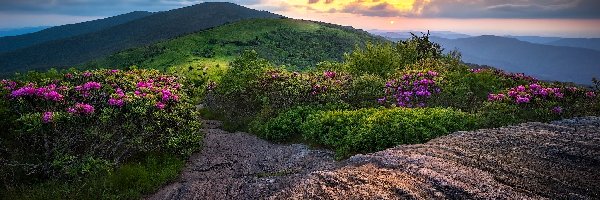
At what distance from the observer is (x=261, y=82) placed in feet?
57.0

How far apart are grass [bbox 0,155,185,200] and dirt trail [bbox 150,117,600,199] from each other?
43 cm

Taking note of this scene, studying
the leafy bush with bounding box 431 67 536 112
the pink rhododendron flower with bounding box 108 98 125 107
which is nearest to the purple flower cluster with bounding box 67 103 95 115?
the pink rhododendron flower with bounding box 108 98 125 107

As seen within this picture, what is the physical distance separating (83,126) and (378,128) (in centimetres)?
784

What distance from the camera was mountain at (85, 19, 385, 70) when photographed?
6100cm

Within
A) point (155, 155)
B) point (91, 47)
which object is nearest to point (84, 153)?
point (155, 155)

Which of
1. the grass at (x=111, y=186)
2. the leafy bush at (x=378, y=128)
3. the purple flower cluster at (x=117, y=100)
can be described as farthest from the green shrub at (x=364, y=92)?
the purple flower cluster at (x=117, y=100)

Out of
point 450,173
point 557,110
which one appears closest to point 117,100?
point 450,173

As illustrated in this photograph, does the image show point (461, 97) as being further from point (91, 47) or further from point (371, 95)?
point (91, 47)

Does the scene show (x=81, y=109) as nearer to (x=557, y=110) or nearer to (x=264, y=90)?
(x=264, y=90)

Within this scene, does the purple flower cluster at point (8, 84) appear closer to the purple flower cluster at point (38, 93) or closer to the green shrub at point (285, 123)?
the purple flower cluster at point (38, 93)

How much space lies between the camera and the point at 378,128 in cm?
1104

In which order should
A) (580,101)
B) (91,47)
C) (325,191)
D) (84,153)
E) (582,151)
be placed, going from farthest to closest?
(91,47) → (580,101) → (84,153) → (582,151) → (325,191)

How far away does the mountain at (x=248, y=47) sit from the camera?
61.0 m

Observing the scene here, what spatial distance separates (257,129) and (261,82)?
3206mm
